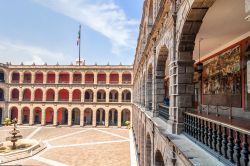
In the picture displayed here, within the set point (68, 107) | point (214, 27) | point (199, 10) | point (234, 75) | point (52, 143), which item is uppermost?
point (214, 27)

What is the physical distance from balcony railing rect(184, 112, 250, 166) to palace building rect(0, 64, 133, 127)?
34645 mm

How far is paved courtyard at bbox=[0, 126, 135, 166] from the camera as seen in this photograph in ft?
64.6

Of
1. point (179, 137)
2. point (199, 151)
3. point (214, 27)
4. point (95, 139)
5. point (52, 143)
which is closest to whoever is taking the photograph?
point (199, 151)

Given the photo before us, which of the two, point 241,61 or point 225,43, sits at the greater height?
point 225,43

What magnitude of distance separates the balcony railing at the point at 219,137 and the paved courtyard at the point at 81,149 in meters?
15.3

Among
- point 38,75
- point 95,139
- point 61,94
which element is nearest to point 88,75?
point 61,94

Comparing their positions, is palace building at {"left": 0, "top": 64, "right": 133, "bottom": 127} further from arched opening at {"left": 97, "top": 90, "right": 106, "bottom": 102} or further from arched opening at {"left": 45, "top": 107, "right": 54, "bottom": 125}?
arched opening at {"left": 97, "top": 90, "right": 106, "bottom": 102}

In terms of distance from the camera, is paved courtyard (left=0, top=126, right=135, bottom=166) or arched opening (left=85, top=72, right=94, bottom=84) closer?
paved courtyard (left=0, top=126, right=135, bottom=166)

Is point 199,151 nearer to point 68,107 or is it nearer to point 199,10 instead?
point 199,10

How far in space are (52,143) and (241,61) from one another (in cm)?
2455

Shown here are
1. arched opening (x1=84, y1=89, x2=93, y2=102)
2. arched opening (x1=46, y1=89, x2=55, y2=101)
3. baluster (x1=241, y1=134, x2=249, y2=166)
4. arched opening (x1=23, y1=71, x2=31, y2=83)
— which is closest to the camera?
baluster (x1=241, y1=134, x2=249, y2=166)

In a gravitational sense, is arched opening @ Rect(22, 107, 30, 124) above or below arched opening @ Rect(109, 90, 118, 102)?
below

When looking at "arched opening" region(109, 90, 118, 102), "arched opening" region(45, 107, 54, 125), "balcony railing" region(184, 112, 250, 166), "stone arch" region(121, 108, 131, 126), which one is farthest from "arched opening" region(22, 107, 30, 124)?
"balcony railing" region(184, 112, 250, 166)

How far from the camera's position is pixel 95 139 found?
29141 millimetres
